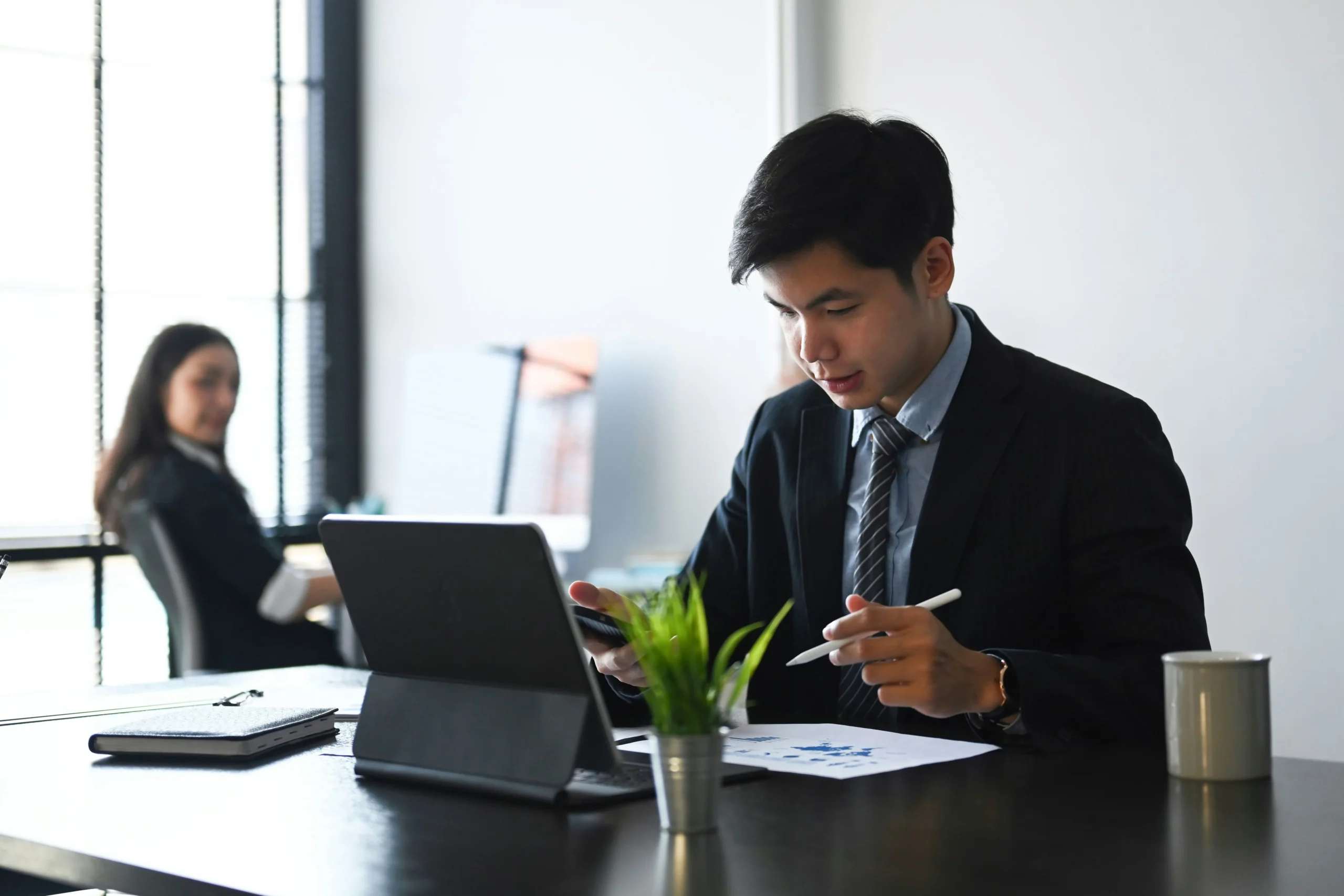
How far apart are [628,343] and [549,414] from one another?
34 cm

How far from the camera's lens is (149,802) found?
4.19 feet

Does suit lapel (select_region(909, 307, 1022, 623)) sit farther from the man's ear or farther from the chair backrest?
the chair backrest

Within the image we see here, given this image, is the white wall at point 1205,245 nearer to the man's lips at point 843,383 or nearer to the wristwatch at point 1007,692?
the man's lips at point 843,383

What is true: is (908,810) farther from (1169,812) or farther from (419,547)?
(419,547)

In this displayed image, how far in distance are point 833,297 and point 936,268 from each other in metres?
0.18

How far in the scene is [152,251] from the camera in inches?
200

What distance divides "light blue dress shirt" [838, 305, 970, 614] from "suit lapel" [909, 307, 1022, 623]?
2 centimetres

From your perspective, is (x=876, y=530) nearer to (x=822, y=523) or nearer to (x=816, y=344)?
(x=822, y=523)

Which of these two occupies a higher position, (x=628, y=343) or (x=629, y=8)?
(x=629, y=8)

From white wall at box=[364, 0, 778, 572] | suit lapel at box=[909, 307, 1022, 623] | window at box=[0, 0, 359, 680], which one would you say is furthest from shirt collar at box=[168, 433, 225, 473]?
suit lapel at box=[909, 307, 1022, 623]

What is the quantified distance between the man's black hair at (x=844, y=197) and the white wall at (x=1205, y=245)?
1381 mm

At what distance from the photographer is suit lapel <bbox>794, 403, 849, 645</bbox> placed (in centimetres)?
184

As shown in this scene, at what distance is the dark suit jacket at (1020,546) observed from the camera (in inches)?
59.6

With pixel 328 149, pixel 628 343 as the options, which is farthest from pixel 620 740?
pixel 328 149
